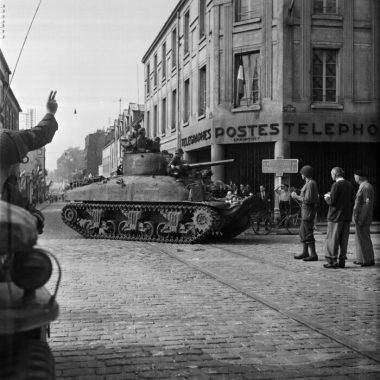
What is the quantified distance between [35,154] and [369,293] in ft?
15.0

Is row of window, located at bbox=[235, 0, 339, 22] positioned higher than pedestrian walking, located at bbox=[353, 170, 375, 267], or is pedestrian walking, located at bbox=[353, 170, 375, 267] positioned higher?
row of window, located at bbox=[235, 0, 339, 22]

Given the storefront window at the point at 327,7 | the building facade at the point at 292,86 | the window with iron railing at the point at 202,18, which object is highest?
the window with iron railing at the point at 202,18

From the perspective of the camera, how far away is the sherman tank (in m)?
13.8

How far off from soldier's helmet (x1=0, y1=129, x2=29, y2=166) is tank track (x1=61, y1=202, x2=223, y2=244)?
33.7 ft

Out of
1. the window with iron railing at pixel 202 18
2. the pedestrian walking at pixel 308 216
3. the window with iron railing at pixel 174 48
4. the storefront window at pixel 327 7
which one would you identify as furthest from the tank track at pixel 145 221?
the window with iron railing at pixel 174 48

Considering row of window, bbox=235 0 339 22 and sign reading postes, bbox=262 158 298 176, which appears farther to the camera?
row of window, bbox=235 0 339 22

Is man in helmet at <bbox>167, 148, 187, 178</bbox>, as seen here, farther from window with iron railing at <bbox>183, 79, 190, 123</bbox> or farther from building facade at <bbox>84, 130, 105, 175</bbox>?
window with iron railing at <bbox>183, 79, 190, 123</bbox>

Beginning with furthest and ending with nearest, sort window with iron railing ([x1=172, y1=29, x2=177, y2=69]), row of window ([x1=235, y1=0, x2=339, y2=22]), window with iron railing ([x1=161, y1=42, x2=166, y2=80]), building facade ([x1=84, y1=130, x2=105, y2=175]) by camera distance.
→ window with iron railing ([x1=161, y1=42, x2=166, y2=80])
window with iron railing ([x1=172, y1=29, x2=177, y2=69])
row of window ([x1=235, y1=0, x2=339, y2=22])
building facade ([x1=84, y1=130, x2=105, y2=175])

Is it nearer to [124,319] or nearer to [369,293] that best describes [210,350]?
[124,319]

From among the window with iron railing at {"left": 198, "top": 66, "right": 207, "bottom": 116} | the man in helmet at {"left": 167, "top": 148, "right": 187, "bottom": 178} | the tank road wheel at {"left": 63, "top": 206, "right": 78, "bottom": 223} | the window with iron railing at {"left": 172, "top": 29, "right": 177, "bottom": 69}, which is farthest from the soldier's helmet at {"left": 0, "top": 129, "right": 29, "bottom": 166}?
the window with iron railing at {"left": 172, "top": 29, "right": 177, "bottom": 69}

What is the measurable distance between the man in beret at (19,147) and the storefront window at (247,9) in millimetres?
18755

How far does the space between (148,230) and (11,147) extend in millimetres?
11619

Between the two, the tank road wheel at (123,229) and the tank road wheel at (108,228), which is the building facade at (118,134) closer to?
the tank road wheel at (108,228)

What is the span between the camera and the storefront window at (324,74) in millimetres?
20656
